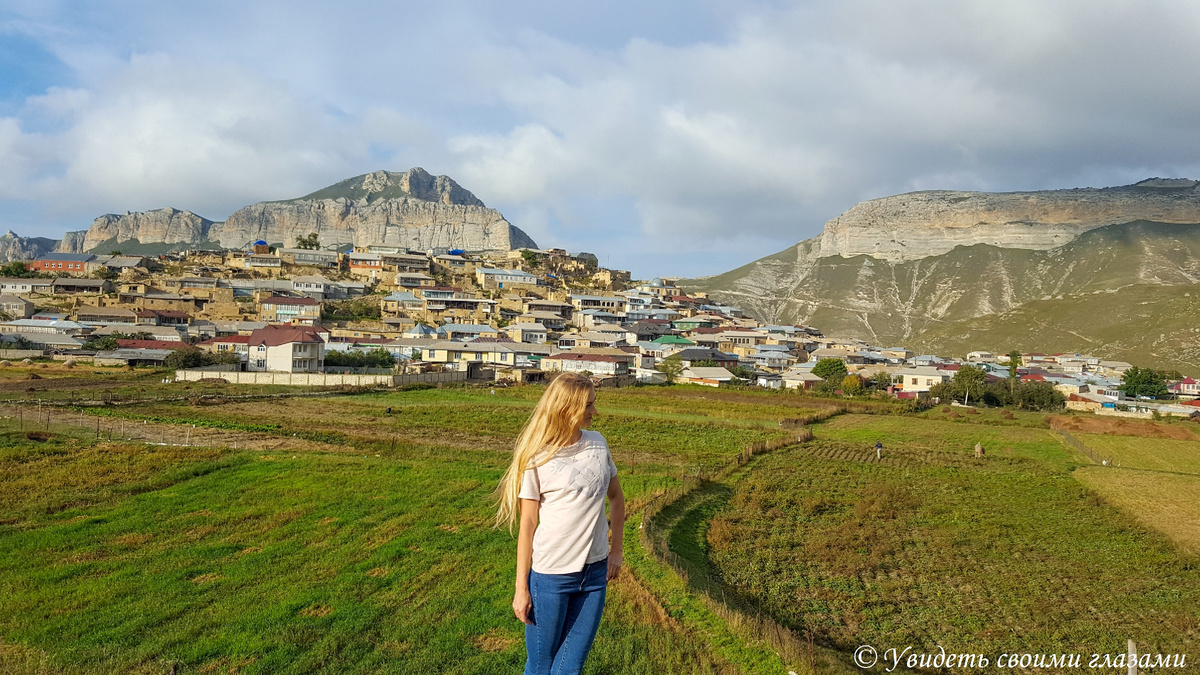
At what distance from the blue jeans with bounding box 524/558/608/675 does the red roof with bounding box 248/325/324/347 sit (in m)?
54.2

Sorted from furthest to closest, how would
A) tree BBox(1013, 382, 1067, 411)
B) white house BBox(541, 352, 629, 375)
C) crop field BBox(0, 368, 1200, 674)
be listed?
white house BBox(541, 352, 629, 375)
tree BBox(1013, 382, 1067, 411)
crop field BBox(0, 368, 1200, 674)

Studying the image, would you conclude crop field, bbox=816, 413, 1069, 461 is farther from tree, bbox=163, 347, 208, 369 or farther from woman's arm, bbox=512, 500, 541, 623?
tree, bbox=163, 347, 208, 369

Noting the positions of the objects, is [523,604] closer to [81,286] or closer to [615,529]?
[615,529]

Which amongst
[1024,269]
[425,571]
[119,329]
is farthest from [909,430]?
[1024,269]

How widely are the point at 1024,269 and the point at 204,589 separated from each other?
607 feet

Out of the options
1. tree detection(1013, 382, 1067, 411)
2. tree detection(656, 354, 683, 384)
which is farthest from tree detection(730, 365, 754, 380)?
tree detection(1013, 382, 1067, 411)

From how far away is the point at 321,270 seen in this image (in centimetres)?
9594

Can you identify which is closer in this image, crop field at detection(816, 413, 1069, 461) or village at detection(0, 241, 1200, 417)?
crop field at detection(816, 413, 1069, 461)

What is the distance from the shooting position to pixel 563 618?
12.0 feet

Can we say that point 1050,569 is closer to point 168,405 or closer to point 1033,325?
point 168,405

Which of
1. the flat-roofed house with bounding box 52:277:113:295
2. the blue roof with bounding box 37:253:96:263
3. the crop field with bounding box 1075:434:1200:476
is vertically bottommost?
the crop field with bounding box 1075:434:1200:476

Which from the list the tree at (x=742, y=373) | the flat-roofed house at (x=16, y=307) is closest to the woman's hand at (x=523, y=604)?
the tree at (x=742, y=373)

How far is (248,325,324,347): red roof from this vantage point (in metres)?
52.8

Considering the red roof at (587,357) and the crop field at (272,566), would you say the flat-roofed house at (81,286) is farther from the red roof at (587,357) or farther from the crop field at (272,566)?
the crop field at (272,566)
